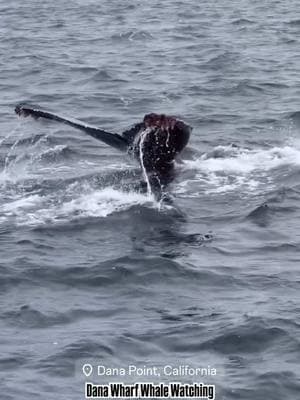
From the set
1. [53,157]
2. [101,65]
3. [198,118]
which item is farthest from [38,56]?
[53,157]

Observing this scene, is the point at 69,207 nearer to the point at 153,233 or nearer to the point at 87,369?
the point at 153,233

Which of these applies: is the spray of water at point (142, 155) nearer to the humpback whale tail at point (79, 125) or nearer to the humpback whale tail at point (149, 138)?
the humpback whale tail at point (149, 138)

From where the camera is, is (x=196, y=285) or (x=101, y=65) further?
(x=101, y=65)

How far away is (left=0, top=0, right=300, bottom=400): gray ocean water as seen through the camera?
42.8 feet

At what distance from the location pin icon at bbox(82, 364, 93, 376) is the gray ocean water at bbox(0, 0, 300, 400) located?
11 cm

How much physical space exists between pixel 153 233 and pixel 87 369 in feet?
16.4

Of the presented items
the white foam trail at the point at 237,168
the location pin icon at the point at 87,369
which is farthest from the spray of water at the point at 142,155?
the location pin icon at the point at 87,369

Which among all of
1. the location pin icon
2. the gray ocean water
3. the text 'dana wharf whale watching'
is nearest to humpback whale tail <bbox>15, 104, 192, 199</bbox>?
the gray ocean water

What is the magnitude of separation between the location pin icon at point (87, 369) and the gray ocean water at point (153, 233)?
11cm

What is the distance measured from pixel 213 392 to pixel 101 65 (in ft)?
75.6

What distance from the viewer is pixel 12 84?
31266 mm

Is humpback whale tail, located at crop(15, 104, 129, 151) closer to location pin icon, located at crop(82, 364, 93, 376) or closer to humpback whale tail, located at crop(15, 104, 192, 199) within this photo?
humpback whale tail, located at crop(15, 104, 192, 199)

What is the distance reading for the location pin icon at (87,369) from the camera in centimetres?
1260

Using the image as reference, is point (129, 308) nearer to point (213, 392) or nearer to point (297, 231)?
point (213, 392)
